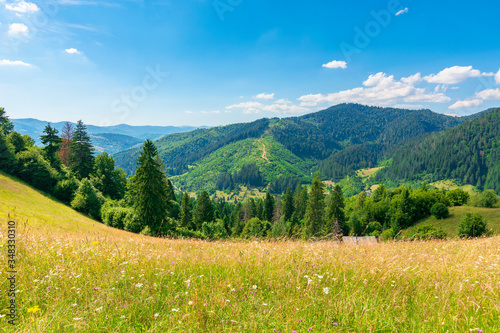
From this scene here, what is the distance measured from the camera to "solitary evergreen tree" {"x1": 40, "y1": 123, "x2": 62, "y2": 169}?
49.3 meters

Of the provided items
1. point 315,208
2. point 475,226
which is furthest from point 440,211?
point 315,208

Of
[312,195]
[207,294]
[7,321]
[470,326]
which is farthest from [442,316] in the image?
[312,195]

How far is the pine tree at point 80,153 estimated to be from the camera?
54750mm

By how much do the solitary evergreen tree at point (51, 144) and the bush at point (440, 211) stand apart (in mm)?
104488

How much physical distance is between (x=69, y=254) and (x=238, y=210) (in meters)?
104

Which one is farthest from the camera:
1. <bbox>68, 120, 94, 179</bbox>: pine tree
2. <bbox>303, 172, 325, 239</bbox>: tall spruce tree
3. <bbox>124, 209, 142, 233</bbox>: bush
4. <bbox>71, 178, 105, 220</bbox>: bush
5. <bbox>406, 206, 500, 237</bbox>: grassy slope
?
<bbox>406, 206, 500, 237</bbox>: grassy slope

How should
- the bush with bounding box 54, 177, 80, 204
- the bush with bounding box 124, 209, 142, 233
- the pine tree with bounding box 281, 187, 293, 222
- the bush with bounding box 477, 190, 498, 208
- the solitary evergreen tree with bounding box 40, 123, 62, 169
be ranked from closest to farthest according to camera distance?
the bush with bounding box 124, 209, 142, 233, the bush with bounding box 54, 177, 80, 204, the solitary evergreen tree with bounding box 40, 123, 62, 169, the bush with bounding box 477, 190, 498, 208, the pine tree with bounding box 281, 187, 293, 222

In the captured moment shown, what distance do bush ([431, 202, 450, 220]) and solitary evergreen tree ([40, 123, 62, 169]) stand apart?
104 m

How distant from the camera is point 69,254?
5871 mm

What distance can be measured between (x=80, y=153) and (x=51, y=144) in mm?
5604

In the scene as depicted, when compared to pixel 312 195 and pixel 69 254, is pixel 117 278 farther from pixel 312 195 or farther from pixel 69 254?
pixel 312 195

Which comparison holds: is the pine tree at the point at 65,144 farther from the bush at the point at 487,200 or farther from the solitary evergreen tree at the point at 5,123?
the bush at the point at 487,200

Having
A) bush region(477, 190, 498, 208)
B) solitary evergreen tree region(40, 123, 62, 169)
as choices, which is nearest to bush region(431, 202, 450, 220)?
bush region(477, 190, 498, 208)

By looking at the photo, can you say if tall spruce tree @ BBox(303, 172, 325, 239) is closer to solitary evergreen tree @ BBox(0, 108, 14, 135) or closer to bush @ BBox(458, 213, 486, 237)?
bush @ BBox(458, 213, 486, 237)
